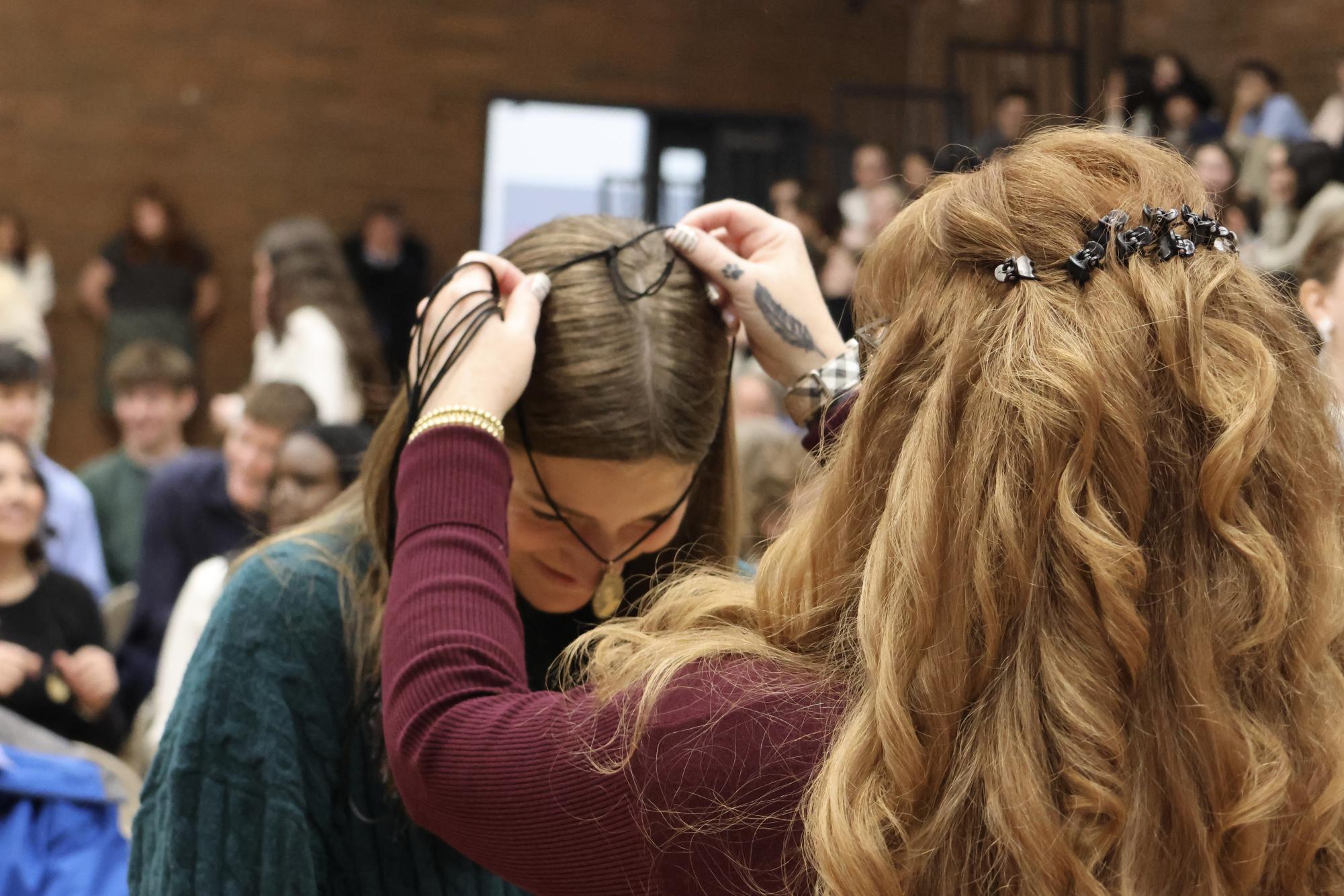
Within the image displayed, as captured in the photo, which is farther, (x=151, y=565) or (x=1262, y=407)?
(x=151, y=565)

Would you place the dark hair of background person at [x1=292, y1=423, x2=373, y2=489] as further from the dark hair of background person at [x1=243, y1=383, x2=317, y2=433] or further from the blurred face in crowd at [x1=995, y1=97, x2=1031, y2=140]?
the blurred face in crowd at [x1=995, y1=97, x2=1031, y2=140]

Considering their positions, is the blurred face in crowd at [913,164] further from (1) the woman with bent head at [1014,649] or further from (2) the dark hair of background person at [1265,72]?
(1) the woman with bent head at [1014,649]

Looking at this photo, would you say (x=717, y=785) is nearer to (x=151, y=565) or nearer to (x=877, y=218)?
(x=151, y=565)

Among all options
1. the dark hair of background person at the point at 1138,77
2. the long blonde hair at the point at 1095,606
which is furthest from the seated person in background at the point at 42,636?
the dark hair of background person at the point at 1138,77

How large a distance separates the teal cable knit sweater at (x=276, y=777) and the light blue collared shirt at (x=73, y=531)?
2614mm

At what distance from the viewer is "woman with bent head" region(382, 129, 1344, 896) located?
850mm

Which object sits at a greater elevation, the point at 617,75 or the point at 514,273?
the point at 617,75

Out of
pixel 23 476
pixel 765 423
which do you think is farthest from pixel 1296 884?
pixel 23 476

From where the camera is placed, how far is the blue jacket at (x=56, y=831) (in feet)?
7.09

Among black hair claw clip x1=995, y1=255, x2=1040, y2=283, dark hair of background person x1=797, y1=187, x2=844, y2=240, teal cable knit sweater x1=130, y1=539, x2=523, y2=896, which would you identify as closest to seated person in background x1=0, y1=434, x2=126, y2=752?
teal cable knit sweater x1=130, y1=539, x2=523, y2=896

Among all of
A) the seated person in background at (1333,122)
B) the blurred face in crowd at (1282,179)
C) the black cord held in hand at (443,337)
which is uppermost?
the seated person in background at (1333,122)

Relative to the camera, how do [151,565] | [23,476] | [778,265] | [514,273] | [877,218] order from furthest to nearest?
1. [877,218]
2. [151,565]
3. [23,476]
4. [778,265]
5. [514,273]

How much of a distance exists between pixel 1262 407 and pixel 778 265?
591mm

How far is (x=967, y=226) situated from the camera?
935 millimetres
